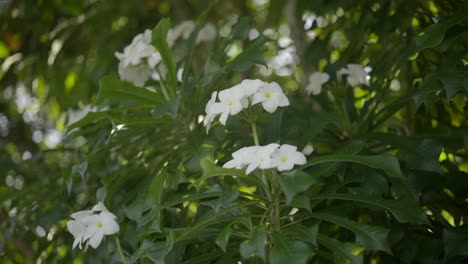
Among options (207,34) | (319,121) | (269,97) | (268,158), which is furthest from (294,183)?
(207,34)

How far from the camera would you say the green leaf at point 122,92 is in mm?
1562

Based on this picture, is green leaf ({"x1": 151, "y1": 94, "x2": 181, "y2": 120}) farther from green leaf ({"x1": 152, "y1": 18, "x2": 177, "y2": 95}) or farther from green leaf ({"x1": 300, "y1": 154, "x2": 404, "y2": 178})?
green leaf ({"x1": 300, "y1": 154, "x2": 404, "y2": 178})

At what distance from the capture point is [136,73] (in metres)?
1.96

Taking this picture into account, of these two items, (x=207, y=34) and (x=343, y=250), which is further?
(x=207, y=34)

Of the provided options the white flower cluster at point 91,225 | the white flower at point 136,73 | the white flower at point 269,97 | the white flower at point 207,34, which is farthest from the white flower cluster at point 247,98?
the white flower at point 207,34

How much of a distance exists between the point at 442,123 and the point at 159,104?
99 centimetres

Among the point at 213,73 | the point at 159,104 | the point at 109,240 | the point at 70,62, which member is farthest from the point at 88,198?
the point at 70,62

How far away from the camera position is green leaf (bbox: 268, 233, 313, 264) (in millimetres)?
1170

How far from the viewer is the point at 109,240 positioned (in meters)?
1.68

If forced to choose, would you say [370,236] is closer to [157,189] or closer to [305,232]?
[305,232]

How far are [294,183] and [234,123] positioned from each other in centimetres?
42

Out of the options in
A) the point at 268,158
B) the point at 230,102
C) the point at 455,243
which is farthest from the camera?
the point at 455,243

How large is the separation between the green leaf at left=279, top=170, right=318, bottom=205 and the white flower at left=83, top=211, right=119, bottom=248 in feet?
2.05

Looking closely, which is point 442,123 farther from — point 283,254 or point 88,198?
point 88,198
